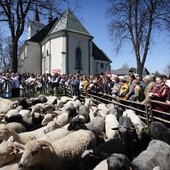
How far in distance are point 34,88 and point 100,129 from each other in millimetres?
14374

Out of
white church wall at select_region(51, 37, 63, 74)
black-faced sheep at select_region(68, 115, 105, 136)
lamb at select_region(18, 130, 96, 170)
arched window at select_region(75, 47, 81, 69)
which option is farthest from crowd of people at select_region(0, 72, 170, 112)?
arched window at select_region(75, 47, 81, 69)

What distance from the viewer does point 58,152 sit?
5.92 m

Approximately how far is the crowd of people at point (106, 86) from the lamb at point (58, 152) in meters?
2.74

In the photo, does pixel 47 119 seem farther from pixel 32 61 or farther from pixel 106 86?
pixel 32 61

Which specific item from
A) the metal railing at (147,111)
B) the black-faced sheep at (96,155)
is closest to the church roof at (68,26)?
the metal railing at (147,111)

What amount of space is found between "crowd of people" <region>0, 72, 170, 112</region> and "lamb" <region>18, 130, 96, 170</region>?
8.99ft

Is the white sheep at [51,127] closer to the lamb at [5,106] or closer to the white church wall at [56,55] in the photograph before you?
the lamb at [5,106]

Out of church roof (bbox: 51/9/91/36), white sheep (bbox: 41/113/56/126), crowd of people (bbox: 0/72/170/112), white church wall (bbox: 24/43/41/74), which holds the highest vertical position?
church roof (bbox: 51/9/91/36)

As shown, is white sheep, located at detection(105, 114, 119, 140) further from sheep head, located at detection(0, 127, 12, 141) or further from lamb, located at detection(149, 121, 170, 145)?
sheep head, located at detection(0, 127, 12, 141)

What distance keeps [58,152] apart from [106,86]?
8.96 metres

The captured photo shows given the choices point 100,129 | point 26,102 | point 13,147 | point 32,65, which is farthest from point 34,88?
point 32,65

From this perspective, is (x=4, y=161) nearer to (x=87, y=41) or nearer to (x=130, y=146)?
(x=130, y=146)

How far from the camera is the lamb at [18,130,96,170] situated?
5.31 meters

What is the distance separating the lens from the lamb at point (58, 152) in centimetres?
531
